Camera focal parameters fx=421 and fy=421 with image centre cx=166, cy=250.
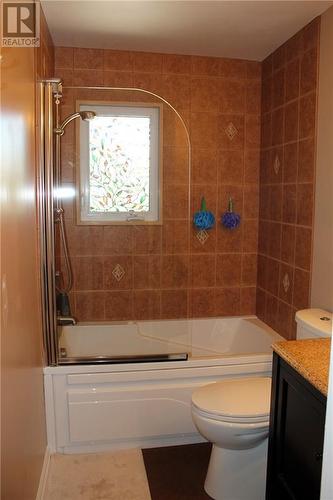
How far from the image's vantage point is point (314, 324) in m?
2.07

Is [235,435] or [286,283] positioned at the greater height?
[286,283]

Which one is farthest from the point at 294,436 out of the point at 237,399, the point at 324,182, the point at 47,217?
the point at 47,217

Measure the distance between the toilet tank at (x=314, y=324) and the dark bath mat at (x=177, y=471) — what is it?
88cm

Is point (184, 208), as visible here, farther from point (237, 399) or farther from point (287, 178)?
point (237, 399)

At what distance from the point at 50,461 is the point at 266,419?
1206 millimetres

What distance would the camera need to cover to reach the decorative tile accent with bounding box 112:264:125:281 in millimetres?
2984

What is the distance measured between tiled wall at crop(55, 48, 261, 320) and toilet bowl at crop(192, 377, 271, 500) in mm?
1019

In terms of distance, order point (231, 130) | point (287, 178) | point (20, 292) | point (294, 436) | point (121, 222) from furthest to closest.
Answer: point (231, 130)
point (121, 222)
point (287, 178)
point (20, 292)
point (294, 436)

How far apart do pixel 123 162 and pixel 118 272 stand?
2.52 ft

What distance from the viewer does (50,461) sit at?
7.48ft

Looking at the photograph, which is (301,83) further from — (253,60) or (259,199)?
(259,199)

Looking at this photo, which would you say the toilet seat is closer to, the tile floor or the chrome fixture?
the tile floor

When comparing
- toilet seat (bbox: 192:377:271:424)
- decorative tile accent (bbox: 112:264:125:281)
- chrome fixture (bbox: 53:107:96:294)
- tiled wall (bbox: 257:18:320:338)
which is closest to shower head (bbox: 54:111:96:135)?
chrome fixture (bbox: 53:107:96:294)

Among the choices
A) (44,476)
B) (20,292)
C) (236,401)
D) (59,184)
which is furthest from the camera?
(59,184)
